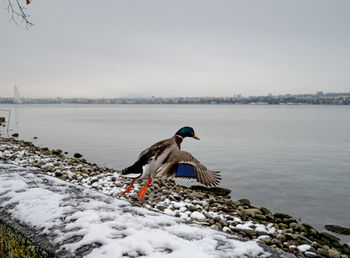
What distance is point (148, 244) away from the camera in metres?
1.92

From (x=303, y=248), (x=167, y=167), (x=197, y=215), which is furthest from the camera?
(x=197, y=215)

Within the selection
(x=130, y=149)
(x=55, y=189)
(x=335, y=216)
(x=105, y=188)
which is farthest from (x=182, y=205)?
(x=130, y=149)

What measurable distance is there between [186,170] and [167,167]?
279mm

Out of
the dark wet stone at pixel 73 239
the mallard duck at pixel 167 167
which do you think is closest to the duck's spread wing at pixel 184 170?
the mallard duck at pixel 167 167

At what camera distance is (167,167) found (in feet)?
11.6

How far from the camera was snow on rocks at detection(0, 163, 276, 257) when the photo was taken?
185 cm

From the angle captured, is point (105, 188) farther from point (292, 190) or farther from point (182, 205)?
point (292, 190)

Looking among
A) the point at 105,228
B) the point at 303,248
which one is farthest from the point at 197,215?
the point at 105,228

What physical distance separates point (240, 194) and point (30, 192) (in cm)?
850

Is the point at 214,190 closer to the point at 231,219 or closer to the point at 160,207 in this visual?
the point at 231,219

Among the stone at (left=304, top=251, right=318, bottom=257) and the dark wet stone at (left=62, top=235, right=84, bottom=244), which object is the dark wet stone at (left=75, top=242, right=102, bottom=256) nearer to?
the dark wet stone at (left=62, top=235, right=84, bottom=244)

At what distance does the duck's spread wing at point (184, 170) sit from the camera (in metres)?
3.49

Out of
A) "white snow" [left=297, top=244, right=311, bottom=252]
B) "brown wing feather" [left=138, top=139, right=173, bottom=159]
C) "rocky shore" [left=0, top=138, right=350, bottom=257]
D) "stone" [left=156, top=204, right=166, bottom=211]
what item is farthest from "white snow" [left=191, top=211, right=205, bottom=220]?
"brown wing feather" [left=138, top=139, right=173, bottom=159]

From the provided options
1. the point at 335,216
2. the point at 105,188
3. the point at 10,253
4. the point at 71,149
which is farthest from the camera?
the point at 71,149
